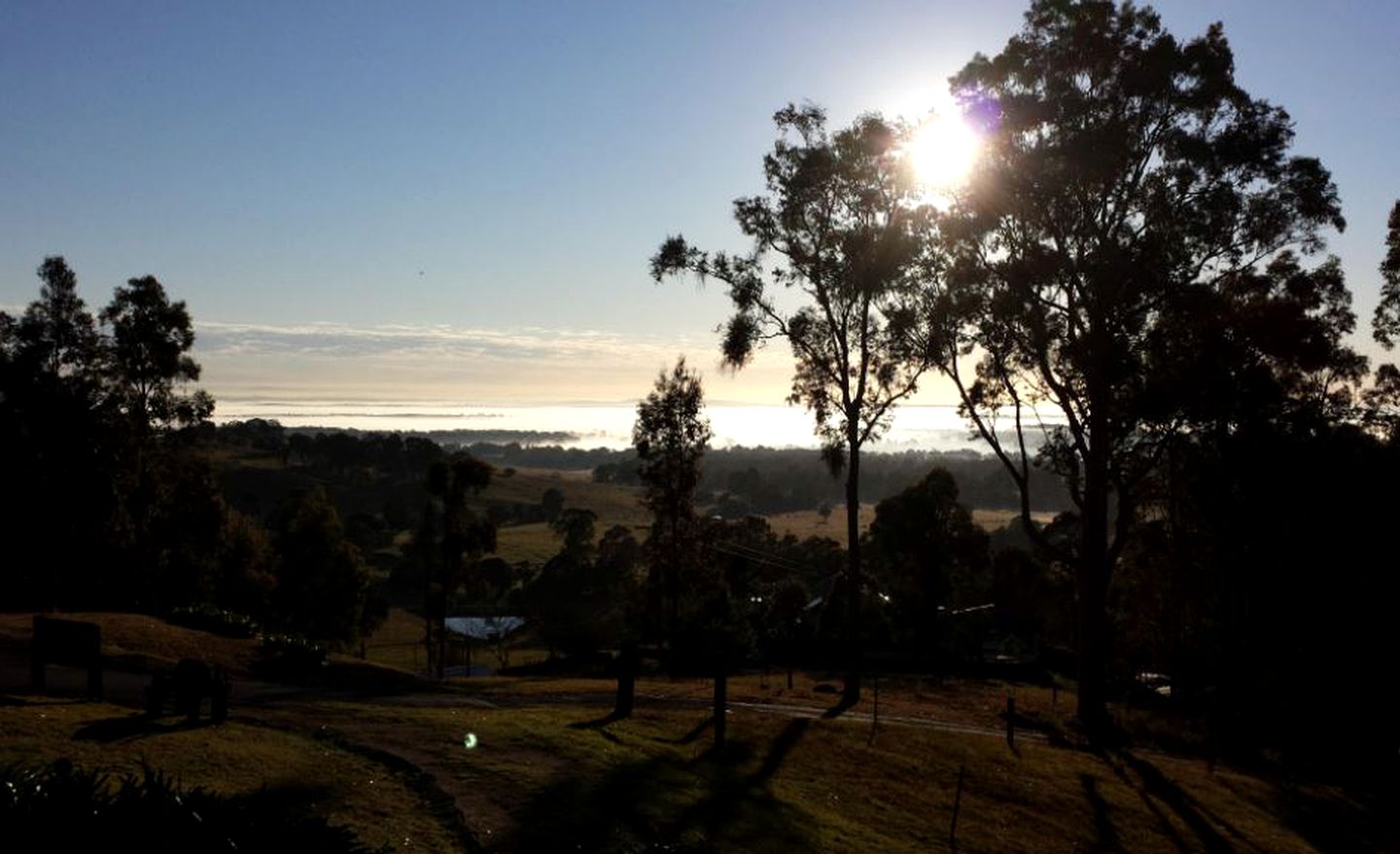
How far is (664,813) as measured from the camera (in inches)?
556

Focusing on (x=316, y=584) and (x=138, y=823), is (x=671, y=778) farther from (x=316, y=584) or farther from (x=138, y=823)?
(x=316, y=584)

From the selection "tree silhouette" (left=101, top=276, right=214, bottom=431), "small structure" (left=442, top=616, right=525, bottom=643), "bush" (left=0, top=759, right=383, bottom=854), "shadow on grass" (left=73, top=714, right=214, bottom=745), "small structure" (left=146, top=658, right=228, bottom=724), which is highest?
"tree silhouette" (left=101, top=276, right=214, bottom=431)

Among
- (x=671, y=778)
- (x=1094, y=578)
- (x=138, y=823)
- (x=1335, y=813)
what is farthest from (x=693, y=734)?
(x=1094, y=578)

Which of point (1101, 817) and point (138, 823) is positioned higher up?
point (138, 823)

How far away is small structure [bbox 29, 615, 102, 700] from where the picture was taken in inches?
703

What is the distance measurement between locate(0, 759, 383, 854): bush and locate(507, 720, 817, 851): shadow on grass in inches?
175

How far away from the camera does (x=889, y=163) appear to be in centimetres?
3359

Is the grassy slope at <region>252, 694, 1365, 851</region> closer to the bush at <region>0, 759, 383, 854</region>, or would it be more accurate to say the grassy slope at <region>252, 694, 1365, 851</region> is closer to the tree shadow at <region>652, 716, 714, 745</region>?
the tree shadow at <region>652, 716, 714, 745</region>

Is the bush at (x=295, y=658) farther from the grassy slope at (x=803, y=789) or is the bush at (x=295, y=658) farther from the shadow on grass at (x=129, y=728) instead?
the shadow on grass at (x=129, y=728)

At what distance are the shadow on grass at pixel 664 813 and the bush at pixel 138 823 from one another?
4448 mm

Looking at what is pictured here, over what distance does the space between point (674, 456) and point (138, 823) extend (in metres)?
44.6

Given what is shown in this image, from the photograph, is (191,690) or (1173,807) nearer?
(191,690)

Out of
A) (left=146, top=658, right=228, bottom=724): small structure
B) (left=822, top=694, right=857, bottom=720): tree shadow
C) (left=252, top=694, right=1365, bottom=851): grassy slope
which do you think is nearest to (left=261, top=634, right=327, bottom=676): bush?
(left=252, top=694, right=1365, bottom=851): grassy slope

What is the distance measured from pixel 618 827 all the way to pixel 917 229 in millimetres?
25373
